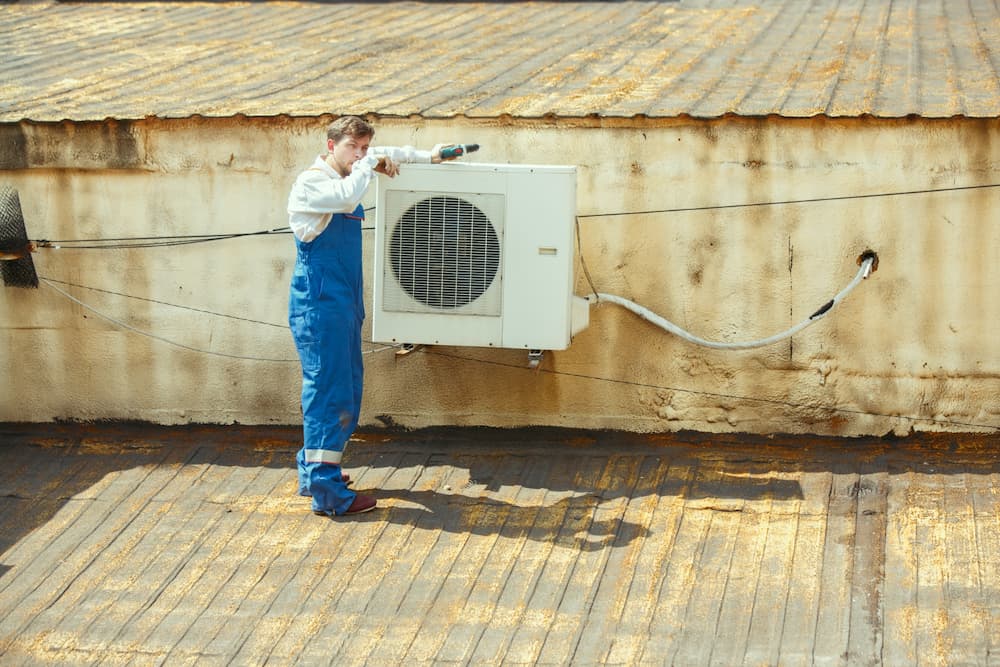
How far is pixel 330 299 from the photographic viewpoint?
5.91 metres

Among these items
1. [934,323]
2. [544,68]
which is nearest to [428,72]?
[544,68]

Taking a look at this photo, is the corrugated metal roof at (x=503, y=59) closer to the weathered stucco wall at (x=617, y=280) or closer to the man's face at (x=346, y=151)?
the weathered stucco wall at (x=617, y=280)

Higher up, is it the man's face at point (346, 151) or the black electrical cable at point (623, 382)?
the man's face at point (346, 151)

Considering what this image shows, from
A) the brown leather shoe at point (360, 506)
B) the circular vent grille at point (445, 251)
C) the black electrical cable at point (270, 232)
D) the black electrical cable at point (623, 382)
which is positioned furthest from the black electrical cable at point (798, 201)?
the brown leather shoe at point (360, 506)

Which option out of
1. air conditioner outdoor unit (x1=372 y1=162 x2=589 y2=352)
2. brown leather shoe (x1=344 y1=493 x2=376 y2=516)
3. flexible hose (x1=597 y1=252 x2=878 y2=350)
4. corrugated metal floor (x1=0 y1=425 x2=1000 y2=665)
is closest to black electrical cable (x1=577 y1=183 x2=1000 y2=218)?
flexible hose (x1=597 y1=252 x2=878 y2=350)

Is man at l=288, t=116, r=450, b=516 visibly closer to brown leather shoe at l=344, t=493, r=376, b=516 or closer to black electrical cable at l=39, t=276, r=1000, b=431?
brown leather shoe at l=344, t=493, r=376, b=516

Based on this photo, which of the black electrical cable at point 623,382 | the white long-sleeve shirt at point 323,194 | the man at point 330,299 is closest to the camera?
the white long-sleeve shirt at point 323,194

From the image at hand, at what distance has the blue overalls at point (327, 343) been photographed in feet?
19.4

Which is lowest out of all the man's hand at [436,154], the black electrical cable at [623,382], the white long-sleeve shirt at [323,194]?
the black electrical cable at [623,382]

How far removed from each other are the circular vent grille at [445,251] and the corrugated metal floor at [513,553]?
1.00 m

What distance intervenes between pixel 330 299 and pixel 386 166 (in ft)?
2.36

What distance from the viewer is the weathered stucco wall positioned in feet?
20.8

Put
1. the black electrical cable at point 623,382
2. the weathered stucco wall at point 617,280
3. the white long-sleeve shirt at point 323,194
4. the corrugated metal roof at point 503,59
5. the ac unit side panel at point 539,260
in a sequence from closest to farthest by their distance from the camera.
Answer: the white long-sleeve shirt at point 323,194 < the ac unit side panel at point 539,260 < the weathered stucco wall at point 617,280 < the black electrical cable at point 623,382 < the corrugated metal roof at point 503,59

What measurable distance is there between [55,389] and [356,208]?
98.8 inches
